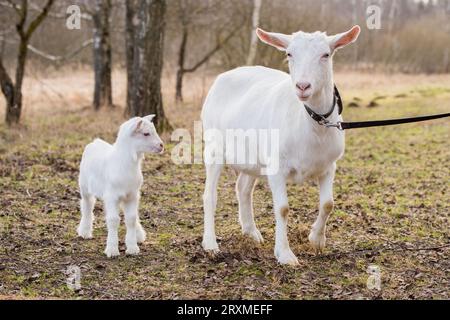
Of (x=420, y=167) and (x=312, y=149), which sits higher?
(x=312, y=149)

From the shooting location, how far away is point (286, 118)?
6.52m

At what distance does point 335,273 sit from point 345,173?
17.9ft

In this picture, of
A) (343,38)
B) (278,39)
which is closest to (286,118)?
(278,39)

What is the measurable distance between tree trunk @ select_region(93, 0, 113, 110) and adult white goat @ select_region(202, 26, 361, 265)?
39.7ft

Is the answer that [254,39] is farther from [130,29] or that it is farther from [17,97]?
[17,97]

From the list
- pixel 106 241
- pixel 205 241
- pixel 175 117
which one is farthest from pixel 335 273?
pixel 175 117

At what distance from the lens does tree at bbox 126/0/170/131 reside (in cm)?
1415

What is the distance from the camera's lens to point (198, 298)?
5621 mm

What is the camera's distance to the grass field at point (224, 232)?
6008 mm

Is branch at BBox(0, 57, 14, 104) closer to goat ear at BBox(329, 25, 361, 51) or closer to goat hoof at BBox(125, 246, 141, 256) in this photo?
goat hoof at BBox(125, 246, 141, 256)

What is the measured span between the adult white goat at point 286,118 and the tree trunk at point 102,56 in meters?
12.1

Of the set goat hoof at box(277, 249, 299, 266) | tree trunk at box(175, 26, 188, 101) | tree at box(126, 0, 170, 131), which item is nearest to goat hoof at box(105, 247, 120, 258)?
goat hoof at box(277, 249, 299, 266)

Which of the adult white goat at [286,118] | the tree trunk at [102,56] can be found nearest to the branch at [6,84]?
the tree trunk at [102,56]
